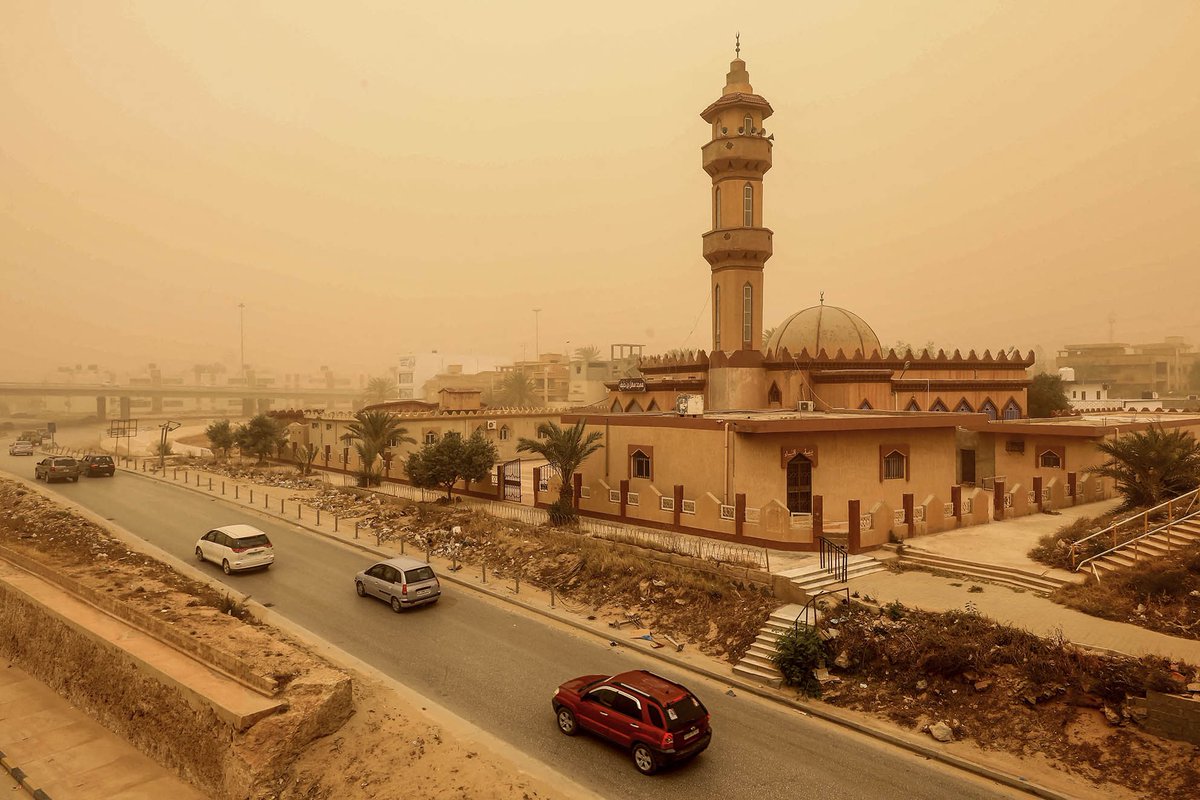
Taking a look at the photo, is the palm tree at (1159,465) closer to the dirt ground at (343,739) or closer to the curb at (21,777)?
the dirt ground at (343,739)

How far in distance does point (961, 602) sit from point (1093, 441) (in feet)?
61.3

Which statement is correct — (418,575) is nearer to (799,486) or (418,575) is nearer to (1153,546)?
(799,486)

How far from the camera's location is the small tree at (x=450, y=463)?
31.0 metres

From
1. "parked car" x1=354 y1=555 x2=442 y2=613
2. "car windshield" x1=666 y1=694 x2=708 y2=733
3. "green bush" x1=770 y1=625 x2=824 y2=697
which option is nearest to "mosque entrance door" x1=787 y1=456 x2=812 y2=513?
"green bush" x1=770 y1=625 x2=824 y2=697

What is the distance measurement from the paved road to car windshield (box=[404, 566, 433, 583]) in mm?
1019

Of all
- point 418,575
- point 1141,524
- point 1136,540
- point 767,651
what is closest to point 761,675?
point 767,651

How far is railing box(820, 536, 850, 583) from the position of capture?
1962 cm

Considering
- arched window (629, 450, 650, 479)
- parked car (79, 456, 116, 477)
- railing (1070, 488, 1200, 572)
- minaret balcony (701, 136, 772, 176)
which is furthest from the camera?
parked car (79, 456, 116, 477)

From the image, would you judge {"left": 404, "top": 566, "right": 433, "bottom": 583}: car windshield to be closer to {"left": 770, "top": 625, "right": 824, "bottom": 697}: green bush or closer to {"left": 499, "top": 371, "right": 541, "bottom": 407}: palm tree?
{"left": 770, "top": 625, "right": 824, "bottom": 697}: green bush

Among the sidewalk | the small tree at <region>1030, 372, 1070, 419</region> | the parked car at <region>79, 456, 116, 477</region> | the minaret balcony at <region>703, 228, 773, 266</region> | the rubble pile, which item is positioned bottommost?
the sidewalk

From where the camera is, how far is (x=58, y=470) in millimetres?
41656

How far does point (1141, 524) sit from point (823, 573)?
10.6 meters

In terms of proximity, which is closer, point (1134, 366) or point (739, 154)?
point (739, 154)

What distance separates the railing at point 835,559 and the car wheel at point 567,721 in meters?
9.85
